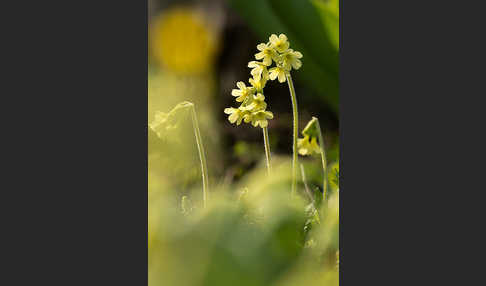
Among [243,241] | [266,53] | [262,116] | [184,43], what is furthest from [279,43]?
[243,241]

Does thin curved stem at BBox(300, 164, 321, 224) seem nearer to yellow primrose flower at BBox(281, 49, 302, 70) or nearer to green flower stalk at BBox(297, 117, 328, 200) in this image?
green flower stalk at BBox(297, 117, 328, 200)

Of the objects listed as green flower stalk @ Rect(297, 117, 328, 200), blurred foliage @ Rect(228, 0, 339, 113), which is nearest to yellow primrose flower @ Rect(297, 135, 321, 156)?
green flower stalk @ Rect(297, 117, 328, 200)

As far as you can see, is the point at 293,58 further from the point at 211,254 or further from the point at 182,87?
the point at 211,254

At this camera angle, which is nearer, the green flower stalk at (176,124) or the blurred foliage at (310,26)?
the green flower stalk at (176,124)

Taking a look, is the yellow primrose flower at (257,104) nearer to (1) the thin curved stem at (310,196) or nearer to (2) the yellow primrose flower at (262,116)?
(2) the yellow primrose flower at (262,116)

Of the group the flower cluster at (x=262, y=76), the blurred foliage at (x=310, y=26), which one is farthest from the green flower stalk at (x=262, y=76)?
the blurred foliage at (x=310, y=26)
